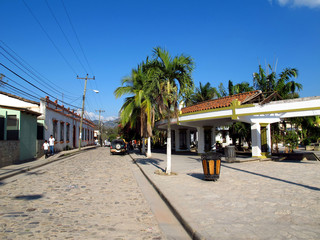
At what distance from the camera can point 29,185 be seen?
373 inches

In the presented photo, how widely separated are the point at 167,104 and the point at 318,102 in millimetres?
7964

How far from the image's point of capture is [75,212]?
5941mm

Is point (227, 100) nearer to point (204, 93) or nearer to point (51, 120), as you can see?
point (204, 93)

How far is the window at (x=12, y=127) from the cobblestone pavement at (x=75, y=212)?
8310mm

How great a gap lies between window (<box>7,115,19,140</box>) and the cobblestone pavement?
831cm

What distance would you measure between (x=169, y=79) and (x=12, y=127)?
11.7m

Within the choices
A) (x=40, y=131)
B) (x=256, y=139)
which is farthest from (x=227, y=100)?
(x=40, y=131)

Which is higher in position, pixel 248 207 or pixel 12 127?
pixel 12 127

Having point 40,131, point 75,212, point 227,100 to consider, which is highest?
point 227,100

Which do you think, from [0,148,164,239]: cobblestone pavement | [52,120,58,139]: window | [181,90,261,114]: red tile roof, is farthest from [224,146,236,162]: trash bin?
[52,120,58,139]: window

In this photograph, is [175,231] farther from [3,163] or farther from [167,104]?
[3,163]

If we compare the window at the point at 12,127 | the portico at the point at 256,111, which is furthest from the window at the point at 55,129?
the portico at the point at 256,111

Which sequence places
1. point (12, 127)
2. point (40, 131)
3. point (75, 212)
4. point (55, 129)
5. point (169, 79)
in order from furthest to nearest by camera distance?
1. point (55, 129)
2. point (40, 131)
3. point (12, 127)
4. point (169, 79)
5. point (75, 212)

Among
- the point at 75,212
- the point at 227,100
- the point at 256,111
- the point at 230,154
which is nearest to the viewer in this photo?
the point at 75,212
